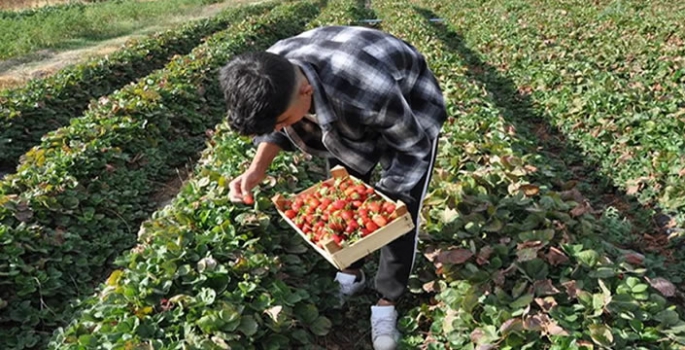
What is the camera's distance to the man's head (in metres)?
2.08

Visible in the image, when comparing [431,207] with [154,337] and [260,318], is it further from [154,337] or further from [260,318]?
[154,337]

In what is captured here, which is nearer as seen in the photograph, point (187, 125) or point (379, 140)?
point (379, 140)

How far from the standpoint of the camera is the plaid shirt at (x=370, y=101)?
241 centimetres

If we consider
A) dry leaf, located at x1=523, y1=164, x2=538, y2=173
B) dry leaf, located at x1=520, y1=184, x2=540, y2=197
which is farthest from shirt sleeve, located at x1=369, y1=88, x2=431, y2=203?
dry leaf, located at x1=523, y1=164, x2=538, y2=173

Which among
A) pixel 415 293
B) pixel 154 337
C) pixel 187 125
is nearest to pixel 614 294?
pixel 415 293

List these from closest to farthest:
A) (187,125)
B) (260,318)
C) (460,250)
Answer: (260,318)
(460,250)
(187,125)

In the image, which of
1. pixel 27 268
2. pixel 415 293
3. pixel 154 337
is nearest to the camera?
pixel 154 337

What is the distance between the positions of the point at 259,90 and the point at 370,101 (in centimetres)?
55

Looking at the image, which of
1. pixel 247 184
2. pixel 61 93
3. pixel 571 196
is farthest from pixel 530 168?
pixel 61 93

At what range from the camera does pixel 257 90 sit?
2070 millimetres

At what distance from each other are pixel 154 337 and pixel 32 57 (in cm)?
1653

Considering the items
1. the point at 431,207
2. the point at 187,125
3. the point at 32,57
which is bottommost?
the point at 32,57

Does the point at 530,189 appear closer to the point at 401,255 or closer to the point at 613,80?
the point at 401,255

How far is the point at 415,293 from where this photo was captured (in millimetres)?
3748
